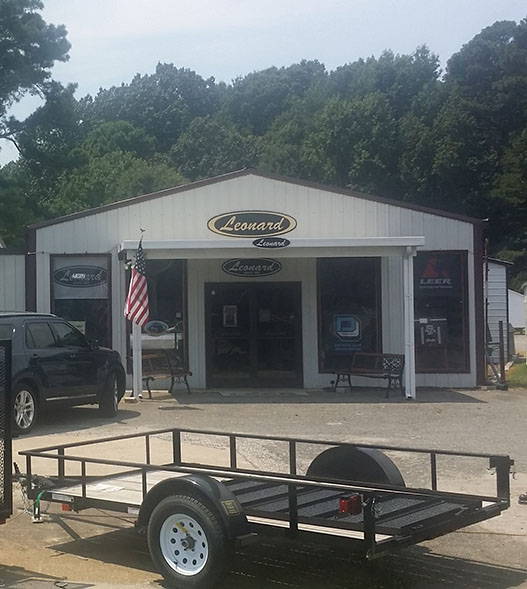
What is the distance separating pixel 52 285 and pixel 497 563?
14088 millimetres

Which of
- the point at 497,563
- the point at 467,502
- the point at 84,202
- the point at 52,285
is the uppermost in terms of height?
the point at 84,202

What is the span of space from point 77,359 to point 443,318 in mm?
8480

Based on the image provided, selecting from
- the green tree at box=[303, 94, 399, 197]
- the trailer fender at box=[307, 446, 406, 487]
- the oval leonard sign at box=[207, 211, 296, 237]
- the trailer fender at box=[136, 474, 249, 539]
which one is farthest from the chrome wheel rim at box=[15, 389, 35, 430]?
the green tree at box=[303, 94, 399, 197]

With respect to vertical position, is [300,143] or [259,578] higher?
[300,143]

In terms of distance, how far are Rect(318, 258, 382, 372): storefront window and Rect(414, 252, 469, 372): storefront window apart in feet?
2.86

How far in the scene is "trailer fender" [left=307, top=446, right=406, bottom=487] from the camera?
288 inches

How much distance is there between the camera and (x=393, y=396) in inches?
741

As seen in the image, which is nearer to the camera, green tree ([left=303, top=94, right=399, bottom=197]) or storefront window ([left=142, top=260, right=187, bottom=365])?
storefront window ([left=142, top=260, right=187, bottom=365])

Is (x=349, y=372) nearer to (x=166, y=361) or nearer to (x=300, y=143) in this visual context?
(x=166, y=361)

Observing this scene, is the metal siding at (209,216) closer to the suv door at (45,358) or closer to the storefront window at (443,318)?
the storefront window at (443,318)

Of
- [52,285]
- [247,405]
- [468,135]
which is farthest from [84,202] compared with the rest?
[247,405]

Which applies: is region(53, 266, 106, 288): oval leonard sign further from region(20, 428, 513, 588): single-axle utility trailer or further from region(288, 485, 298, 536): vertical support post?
region(288, 485, 298, 536): vertical support post

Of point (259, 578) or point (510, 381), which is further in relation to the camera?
point (510, 381)

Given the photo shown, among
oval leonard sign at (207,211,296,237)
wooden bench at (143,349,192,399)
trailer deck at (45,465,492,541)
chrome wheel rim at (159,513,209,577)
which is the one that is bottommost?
chrome wheel rim at (159,513,209,577)
